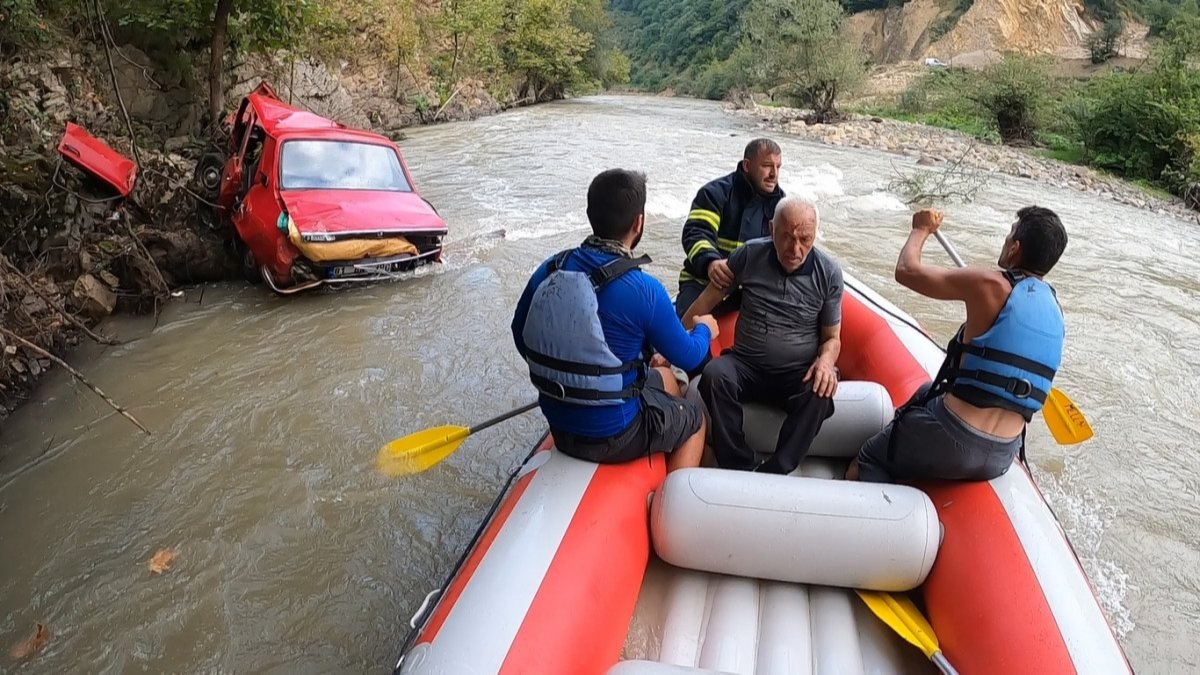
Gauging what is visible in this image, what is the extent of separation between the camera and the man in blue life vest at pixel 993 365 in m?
2.21

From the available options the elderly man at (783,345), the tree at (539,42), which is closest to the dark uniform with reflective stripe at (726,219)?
the elderly man at (783,345)

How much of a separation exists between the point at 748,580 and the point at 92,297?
5.02 m

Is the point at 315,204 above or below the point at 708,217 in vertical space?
below

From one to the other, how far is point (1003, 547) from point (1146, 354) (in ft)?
14.7

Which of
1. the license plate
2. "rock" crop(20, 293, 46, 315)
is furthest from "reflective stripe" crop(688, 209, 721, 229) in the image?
"rock" crop(20, 293, 46, 315)

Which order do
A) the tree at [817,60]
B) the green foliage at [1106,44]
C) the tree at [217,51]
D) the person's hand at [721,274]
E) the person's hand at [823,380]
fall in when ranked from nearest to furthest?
the person's hand at [823,380] → the person's hand at [721,274] → the tree at [217,51] → the tree at [817,60] → the green foliage at [1106,44]

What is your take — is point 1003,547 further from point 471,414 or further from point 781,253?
point 471,414

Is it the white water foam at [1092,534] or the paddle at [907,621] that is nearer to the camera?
the paddle at [907,621]

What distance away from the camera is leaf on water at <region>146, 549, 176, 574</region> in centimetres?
303

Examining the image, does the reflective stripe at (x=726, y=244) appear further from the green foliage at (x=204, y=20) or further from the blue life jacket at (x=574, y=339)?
the green foliage at (x=204, y=20)

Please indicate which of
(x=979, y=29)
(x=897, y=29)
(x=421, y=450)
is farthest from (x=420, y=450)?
(x=897, y=29)

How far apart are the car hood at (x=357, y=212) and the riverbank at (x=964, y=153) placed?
30.8 feet

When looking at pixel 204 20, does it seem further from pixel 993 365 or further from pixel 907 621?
pixel 907 621

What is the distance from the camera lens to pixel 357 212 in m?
5.77
